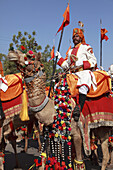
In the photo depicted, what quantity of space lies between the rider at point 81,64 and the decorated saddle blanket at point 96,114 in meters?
0.38

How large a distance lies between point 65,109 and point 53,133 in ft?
1.71

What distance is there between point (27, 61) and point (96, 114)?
2306 millimetres

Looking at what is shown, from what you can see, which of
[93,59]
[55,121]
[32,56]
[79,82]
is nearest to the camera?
[32,56]

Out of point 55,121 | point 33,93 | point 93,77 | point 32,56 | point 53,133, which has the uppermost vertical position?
point 32,56

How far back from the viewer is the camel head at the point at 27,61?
3.26 metres

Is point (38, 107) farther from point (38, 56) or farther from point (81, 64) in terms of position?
point (81, 64)

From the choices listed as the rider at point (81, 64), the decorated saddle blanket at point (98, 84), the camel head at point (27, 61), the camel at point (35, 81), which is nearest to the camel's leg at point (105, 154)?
the decorated saddle blanket at point (98, 84)

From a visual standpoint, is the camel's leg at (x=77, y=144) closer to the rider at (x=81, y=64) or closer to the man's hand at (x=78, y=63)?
the rider at (x=81, y=64)

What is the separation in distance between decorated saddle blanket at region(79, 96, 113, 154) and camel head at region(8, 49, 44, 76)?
1637 mm

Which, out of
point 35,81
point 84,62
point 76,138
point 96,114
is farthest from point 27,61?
point 96,114

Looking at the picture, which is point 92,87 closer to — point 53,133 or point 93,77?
point 93,77

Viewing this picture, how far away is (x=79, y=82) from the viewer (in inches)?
170

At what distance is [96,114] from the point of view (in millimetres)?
4742

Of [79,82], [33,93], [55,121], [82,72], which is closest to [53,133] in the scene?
[55,121]
